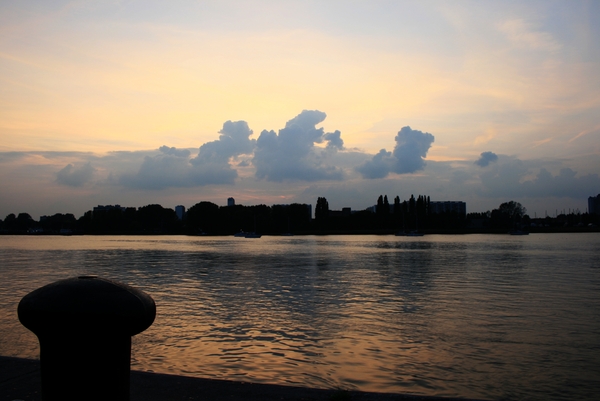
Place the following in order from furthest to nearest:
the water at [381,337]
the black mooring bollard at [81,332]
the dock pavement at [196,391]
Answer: the water at [381,337] < the dock pavement at [196,391] < the black mooring bollard at [81,332]

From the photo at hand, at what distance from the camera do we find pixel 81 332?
13.2 ft

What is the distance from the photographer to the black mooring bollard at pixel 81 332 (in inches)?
158

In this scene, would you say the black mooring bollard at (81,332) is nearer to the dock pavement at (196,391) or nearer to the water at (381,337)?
the dock pavement at (196,391)

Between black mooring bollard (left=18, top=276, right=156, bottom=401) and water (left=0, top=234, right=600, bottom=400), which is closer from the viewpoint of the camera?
black mooring bollard (left=18, top=276, right=156, bottom=401)

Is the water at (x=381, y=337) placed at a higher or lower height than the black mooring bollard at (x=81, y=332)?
lower

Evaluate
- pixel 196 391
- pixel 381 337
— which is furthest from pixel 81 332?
pixel 381 337

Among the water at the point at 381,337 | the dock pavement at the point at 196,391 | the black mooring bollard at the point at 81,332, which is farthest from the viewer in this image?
the water at the point at 381,337

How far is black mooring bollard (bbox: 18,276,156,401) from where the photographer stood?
401 cm

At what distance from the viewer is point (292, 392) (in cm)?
771

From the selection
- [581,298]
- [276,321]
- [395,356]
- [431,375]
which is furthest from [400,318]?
[581,298]

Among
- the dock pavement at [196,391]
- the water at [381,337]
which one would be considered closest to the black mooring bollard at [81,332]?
the dock pavement at [196,391]

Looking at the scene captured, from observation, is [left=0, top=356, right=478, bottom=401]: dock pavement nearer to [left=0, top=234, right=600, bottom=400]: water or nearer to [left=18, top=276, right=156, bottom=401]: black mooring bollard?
[left=0, top=234, right=600, bottom=400]: water

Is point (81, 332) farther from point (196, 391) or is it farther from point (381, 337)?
point (381, 337)

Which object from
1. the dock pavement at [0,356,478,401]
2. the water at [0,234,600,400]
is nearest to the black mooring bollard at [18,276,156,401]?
the dock pavement at [0,356,478,401]
